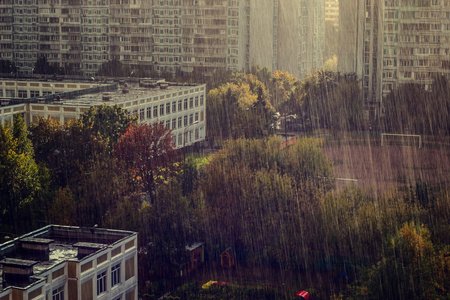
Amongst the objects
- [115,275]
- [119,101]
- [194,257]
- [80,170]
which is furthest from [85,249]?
[119,101]

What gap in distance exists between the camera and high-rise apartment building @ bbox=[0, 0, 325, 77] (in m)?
126

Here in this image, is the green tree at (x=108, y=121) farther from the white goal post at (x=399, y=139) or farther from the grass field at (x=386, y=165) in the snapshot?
the white goal post at (x=399, y=139)

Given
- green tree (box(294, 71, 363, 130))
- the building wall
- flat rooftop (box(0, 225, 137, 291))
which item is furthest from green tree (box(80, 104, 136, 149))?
the building wall

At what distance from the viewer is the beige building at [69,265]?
27.3 meters

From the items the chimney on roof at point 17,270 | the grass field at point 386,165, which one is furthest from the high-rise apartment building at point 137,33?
the chimney on roof at point 17,270

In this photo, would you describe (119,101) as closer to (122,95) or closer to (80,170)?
(122,95)

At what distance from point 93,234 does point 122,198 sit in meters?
13.7

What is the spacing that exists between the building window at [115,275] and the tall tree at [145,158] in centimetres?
2052

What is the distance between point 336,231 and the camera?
4281 cm

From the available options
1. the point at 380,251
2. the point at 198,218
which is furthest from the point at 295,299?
the point at 198,218

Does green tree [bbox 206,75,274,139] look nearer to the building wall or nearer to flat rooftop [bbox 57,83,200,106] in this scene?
flat rooftop [bbox 57,83,200,106]

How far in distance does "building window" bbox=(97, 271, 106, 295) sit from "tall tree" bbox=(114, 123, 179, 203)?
21.7 m

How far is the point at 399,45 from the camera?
103 metres

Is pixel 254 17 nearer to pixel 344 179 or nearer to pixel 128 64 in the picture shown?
pixel 128 64
